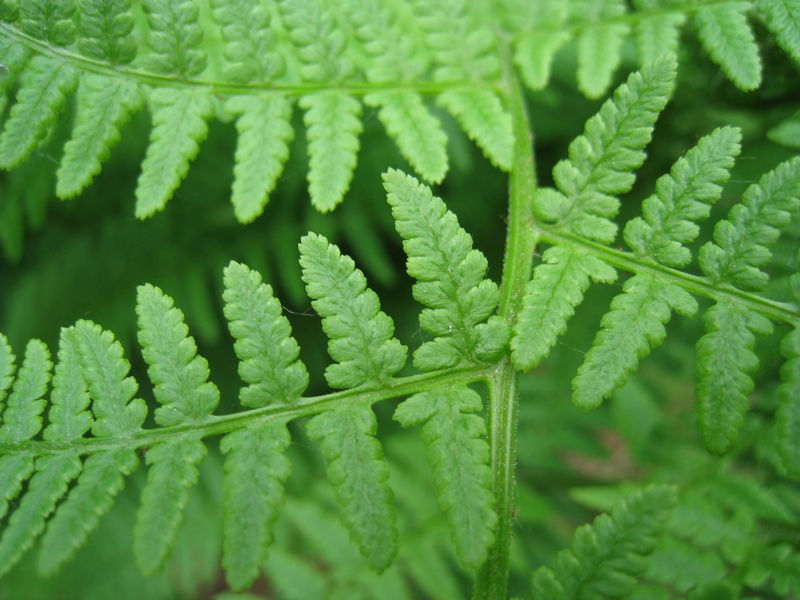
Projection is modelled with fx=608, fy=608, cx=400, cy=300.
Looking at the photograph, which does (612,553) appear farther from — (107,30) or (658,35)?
(107,30)

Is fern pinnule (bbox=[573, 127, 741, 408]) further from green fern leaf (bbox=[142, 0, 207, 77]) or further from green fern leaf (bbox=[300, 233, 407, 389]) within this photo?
green fern leaf (bbox=[142, 0, 207, 77])

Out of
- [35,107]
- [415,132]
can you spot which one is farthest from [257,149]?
[35,107]

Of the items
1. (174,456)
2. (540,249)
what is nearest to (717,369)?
(540,249)

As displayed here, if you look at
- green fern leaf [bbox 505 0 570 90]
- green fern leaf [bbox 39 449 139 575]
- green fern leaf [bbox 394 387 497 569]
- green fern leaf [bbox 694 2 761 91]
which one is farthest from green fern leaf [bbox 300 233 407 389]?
green fern leaf [bbox 694 2 761 91]

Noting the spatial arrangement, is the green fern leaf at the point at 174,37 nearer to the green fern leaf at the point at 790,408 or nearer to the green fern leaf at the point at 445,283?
the green fern leaf at the point at 445,283

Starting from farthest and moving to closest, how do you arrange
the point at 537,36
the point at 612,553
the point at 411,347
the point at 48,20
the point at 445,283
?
1. the point at 411,347
2. the point at 537,36
3. the point at 48,20
4. the point at 445,283
5. the point at 612,553

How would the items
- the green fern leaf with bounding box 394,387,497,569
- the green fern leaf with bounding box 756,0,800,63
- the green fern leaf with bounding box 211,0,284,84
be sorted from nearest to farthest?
the green fern leaf with bounding box 394,387,497,569 → the green fern leaf with bounding box 756,0,800,63 → the green fern leaf with bounding box 211,0,284,84
